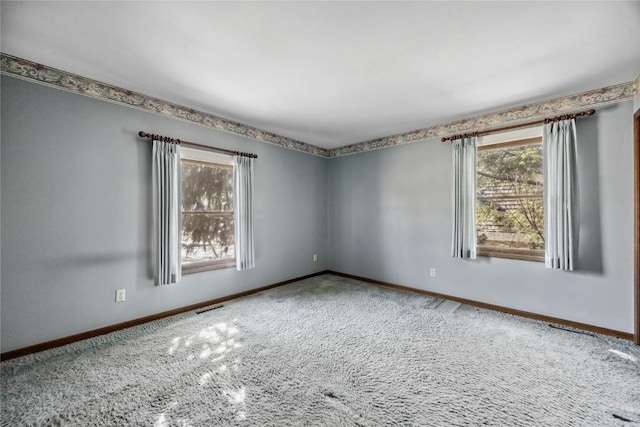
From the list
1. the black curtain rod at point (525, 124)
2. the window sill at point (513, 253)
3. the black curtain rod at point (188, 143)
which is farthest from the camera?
the window sill at point (513, 253)

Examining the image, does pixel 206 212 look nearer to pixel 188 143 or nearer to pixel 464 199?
pixel 188 143

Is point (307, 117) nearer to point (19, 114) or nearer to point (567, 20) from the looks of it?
point (567, 20)

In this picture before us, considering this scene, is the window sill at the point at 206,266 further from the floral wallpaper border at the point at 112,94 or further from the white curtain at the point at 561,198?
the white curtain at the point at 561,198

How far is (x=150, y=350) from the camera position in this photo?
2.33 metres

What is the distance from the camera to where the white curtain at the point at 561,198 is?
2781 millimetres

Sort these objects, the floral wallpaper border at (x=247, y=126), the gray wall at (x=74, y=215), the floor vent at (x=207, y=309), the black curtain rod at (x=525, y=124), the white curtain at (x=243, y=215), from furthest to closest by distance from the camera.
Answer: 1. the white curtain at (x=243, y=215)
2. the floor vent at (x=207, y=309)
3. the black curtain rod at (x=525, y=124)
4. the floral wallpaper border at (x=247, y=126)
5. the gray wall at (x=74, y=215)

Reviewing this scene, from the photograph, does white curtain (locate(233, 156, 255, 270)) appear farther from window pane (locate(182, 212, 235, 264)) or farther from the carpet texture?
the carpet texture

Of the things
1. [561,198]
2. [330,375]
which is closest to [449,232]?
[561,198]

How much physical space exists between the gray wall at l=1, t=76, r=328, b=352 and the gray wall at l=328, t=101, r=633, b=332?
2.63 m

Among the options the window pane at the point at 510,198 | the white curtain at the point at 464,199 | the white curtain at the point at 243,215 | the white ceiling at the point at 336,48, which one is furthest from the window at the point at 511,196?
the white curtain at the point at 243,215

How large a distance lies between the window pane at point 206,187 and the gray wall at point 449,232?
2.14m

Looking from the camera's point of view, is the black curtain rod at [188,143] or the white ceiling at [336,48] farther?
the black curtain rod at [188,143]

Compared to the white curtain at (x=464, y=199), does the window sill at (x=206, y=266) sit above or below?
below

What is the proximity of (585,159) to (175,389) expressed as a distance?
437 centimetres
